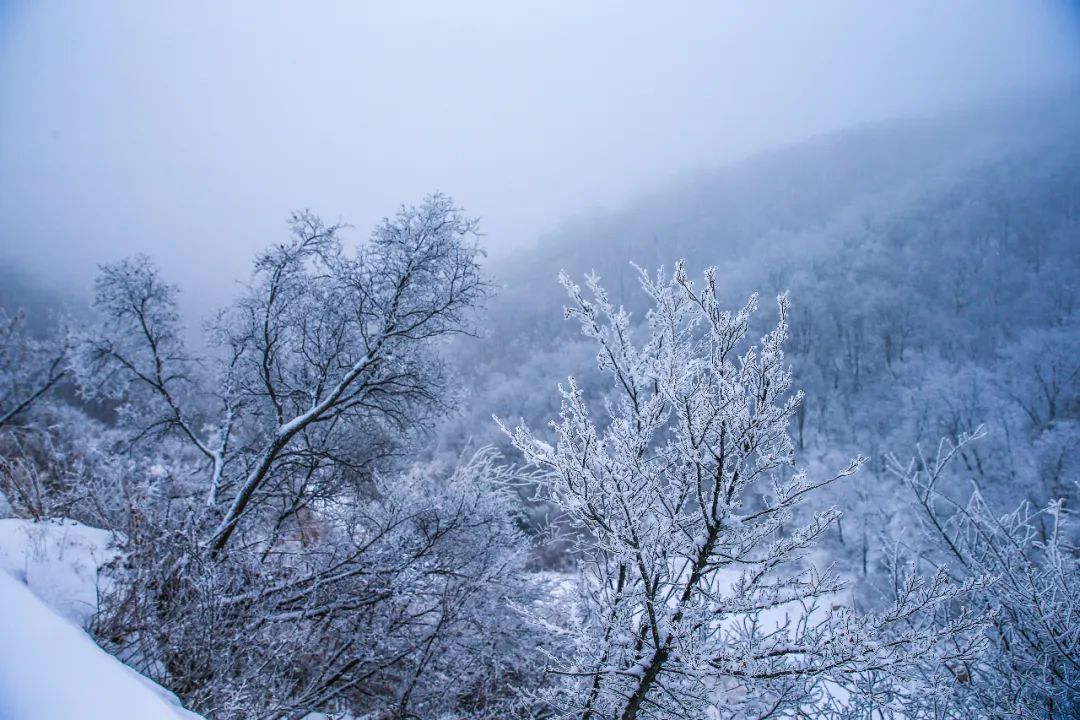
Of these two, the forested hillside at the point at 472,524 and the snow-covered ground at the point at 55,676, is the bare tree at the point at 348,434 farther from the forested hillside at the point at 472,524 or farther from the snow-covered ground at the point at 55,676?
the snow-covered ground at the point at 55,676

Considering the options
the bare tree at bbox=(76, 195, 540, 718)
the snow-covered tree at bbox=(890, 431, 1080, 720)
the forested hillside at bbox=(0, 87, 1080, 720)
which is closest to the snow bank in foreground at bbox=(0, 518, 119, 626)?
the forested hillside at bbox=(0, 87, 1080, 720)

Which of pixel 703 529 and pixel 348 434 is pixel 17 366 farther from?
pixel 703 529

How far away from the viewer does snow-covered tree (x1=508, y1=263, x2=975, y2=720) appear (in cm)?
304

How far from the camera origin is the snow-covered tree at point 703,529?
304 cm

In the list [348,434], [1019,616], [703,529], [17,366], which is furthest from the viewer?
[17,366]

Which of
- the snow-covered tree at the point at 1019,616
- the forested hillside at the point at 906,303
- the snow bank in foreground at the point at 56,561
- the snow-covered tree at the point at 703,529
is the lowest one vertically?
the forested hillside at the point at 906,303

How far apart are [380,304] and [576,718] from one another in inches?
202

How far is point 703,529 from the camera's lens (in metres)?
3.50

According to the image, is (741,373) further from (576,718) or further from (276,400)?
(276,400)

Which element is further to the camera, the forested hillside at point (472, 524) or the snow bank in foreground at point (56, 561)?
the snow bank in foreground at point (56, 561)

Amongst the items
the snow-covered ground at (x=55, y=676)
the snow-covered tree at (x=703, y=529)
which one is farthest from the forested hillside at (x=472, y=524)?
the snow-covered ground at (x=55, y=676)

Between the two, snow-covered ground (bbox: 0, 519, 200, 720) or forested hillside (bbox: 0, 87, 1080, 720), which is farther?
forested hillside (bbox: 0, 87, 1080, 720)

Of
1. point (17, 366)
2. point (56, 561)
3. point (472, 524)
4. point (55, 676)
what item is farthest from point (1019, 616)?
point (17, 366)

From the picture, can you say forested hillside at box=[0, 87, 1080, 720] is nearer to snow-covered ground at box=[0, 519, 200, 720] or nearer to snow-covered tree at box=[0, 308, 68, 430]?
snow-covered tree at box=[0, 308, 68, 430]
